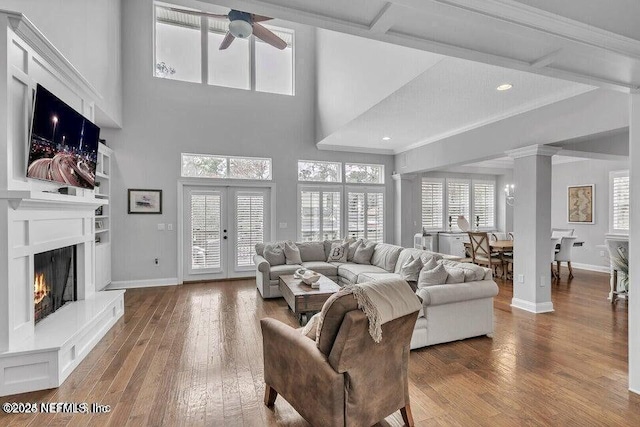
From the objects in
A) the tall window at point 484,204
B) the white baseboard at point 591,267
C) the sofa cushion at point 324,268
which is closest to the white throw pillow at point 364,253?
the sofa cushion at point 324,268

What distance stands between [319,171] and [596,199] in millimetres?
6554

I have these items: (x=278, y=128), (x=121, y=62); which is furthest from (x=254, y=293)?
(x=121, y=62)

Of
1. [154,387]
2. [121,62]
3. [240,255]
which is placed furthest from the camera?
[240,255]

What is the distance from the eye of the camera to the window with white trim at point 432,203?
8.67 m

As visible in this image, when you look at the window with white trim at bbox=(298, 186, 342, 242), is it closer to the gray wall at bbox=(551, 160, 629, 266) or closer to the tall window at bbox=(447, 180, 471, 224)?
the tall window at bbox=(447, 180, 471, 224)

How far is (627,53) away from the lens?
1812 millimetres

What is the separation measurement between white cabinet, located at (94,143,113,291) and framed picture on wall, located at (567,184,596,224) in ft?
33.6

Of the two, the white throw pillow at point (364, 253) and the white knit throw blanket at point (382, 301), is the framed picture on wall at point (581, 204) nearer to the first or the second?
the white throw pillow at point (364, 253)

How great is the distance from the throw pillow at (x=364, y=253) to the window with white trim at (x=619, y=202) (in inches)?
224

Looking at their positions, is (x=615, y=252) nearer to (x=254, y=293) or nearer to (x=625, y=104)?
(x=625, y=104)

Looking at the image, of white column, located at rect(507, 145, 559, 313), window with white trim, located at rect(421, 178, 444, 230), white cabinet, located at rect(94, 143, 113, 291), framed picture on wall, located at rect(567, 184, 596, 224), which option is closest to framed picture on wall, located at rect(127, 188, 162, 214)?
white cabinet, located at rect(94, 143, 113, 291)

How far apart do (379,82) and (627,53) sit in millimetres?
2904

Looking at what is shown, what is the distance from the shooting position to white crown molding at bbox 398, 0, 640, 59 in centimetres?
141

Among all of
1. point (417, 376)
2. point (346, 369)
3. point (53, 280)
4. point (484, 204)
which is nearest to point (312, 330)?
point (346, 369)
